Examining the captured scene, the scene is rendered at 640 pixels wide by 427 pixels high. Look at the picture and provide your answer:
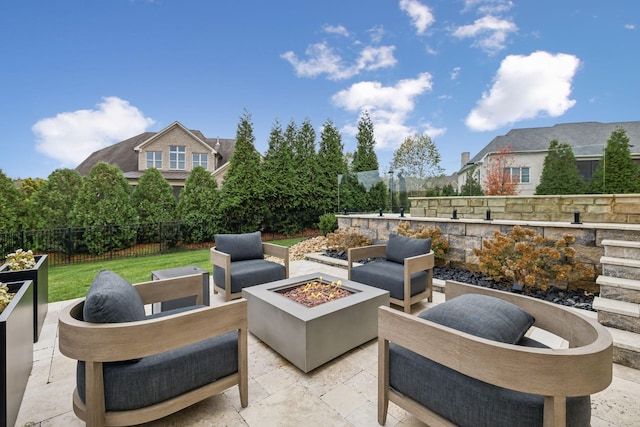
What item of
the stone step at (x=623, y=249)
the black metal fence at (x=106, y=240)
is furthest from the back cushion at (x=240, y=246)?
the black metal fence at (x=106, y=240)

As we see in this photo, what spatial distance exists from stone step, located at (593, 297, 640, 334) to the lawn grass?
19.2 feet

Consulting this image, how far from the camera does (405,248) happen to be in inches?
151

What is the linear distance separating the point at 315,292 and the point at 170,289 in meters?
1.39

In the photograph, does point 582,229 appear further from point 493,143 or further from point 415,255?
point 493,143

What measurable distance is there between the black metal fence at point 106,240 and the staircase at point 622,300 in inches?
364

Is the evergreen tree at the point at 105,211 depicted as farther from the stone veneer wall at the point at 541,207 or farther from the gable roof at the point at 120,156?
the gable roof at the point at 120,156

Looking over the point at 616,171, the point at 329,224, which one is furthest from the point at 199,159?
the point at 616,171

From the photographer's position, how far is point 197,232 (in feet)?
30.0

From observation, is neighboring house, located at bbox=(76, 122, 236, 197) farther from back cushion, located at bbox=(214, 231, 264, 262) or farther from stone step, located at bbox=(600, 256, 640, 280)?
stone step, located at bbox=(600, 256, 640, 280)

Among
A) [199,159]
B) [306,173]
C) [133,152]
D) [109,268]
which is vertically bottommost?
[109,268]

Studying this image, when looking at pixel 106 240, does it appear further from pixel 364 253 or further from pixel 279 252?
pixel 364 253

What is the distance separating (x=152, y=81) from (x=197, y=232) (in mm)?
6053

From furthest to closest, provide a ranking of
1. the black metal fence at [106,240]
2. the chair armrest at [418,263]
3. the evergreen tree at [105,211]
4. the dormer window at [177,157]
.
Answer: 1. the dormer window at [177,157]
2. the evergreen tree at [105,211]
3. the black metal fence at [106,240]
4. the chair armrest at [418,263]

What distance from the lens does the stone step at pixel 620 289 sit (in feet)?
8.80
